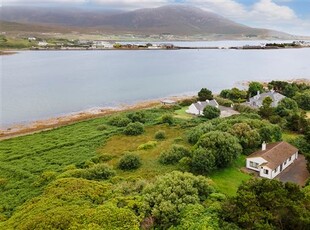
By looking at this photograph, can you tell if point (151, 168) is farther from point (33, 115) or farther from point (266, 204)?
point (33, 115)

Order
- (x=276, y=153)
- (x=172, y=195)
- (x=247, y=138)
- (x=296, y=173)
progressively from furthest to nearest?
(x=247, y=138) < (x=276, y=153) < (x=296, y=173) < (x=172, y=195)

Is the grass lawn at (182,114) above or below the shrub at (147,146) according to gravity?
below

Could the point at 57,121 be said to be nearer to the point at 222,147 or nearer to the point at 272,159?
the point at 222,147

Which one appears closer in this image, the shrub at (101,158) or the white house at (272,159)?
the white house at (272,159)

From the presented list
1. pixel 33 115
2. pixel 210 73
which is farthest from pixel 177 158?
pixel 210 73

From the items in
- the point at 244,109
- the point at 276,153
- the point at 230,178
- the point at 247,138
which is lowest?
the point at 244,109

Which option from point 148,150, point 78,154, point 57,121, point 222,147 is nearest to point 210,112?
point 148,150

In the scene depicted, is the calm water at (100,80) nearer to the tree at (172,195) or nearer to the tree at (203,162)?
the tree at (203,162)

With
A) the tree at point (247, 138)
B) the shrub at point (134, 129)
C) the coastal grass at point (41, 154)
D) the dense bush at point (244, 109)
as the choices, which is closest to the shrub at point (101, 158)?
the coastal grass at point (41, 154)
